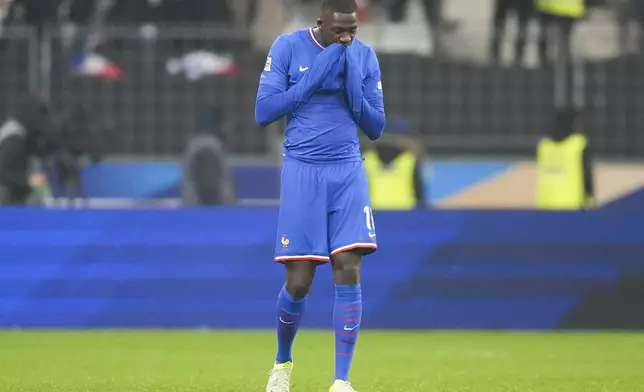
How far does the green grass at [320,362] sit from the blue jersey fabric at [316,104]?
58.2 inches

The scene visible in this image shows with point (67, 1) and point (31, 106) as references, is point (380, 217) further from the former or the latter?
point (67, 1)

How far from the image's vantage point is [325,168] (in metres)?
7.92

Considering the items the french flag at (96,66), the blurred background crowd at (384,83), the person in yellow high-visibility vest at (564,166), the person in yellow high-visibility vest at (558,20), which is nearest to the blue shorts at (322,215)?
the person in yellow high-visibility vest at (564,166)

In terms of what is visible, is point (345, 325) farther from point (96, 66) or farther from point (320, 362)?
point (96, 66)

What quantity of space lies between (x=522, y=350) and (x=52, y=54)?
26.1 ft

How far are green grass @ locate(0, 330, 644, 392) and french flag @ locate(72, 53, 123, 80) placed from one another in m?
5.49

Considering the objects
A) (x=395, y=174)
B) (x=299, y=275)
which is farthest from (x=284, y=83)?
(x=395, y=174)

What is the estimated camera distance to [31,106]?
50.7 ft

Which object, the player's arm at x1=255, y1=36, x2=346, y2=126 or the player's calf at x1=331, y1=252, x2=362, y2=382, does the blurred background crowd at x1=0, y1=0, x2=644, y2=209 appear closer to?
the player's arm at x1=255, y1=36, x2=346, y2=126

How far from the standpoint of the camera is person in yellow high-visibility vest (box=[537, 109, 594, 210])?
1535cm

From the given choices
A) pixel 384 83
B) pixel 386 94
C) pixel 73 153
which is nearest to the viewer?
pixel 73 153

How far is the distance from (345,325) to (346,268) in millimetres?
299

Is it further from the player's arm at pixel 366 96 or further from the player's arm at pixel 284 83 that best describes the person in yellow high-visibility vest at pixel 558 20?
→ the player's arm at pixel 284 83

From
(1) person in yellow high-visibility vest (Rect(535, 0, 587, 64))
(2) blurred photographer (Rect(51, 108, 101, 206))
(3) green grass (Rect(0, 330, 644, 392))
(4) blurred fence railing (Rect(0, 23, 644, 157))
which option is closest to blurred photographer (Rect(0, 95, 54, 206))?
(2) blurred photographer (Rect(51, 108, 101, 206))
